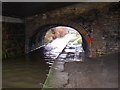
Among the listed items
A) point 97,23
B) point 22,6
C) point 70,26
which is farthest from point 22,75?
point 97,23

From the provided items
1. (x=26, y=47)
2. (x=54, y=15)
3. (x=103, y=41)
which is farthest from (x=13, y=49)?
(x=103, y=41)

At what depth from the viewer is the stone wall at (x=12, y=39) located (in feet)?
41.4

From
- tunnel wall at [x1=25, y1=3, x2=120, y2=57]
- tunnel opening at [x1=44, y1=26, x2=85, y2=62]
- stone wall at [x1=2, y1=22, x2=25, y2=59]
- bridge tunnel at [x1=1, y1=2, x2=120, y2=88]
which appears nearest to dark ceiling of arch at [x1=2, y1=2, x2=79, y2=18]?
bridge tunnel at [x1=1, y1=2, x2=120, y2=88]

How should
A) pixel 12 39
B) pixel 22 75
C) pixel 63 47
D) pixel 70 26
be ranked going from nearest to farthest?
pixel 22 75 → pixel 12 39 → pixel 70 26 → pixel 63 47

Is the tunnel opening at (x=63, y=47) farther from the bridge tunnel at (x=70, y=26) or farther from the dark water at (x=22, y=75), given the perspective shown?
the dark water at (x=22, y=75)

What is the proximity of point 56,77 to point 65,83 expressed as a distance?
0.86m

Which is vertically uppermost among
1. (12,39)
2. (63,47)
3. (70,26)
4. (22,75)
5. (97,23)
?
(97,23)

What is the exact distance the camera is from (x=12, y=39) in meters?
13.6

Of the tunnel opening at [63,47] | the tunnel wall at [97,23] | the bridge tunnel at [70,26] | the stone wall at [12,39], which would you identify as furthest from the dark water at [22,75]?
the tunnel wall at [97,23]

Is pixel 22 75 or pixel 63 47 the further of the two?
pixel 63 47

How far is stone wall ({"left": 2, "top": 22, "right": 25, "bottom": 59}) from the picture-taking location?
12.6 m

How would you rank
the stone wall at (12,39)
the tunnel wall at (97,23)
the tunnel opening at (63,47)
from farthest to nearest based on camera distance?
the tunnel opening at (63,47) < the tunnel wall at (97,23) < the stone wall at (12,39)

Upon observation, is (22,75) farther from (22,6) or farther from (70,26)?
(70,26)

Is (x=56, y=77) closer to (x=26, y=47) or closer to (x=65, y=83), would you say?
(x=65, y=83)
